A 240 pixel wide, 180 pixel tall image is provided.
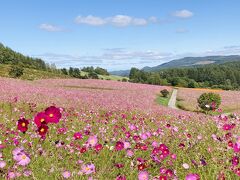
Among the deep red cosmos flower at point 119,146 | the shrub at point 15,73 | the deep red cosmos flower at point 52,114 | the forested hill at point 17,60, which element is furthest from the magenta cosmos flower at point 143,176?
the forested hill at point 17,60

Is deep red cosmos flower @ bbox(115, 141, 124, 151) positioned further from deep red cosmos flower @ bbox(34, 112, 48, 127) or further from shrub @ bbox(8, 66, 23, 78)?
shrub @ bbox(8, 66, 23, 78)

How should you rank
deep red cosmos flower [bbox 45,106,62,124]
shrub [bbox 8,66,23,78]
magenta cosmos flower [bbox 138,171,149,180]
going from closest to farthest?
magenta cosmos flower [bbox 138,171,149,180]
deep red cosmos flower [bbox 45,106,62,124]
shrub [bbox 8,66,23,78]

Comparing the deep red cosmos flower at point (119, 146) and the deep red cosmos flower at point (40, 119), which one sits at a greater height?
the deep red cosmos flower at point (40, 119)

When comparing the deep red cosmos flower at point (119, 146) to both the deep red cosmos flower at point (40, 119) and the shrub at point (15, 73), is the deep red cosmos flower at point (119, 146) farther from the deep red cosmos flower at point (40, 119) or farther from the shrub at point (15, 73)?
the shrub at point (15, 73)

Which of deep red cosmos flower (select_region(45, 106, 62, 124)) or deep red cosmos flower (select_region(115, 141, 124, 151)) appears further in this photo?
deep red cosmos flower (select_region(115, 141, 124, 151))

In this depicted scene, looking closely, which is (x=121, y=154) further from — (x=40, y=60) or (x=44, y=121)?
(x=40, y=60)

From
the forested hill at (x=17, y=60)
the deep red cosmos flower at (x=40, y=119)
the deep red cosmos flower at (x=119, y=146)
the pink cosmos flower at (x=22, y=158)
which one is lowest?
the deep red cosmos flower at (x=119, y=146)

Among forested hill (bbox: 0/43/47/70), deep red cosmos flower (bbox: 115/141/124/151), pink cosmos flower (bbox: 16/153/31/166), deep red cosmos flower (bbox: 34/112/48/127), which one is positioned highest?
forested hill (bbox: 0/43/47/70)

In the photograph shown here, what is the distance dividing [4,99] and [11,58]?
14180 centimetres

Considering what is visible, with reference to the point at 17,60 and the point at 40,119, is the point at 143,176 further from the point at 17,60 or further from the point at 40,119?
the point at 17,60

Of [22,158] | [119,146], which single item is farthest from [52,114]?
[119,146]

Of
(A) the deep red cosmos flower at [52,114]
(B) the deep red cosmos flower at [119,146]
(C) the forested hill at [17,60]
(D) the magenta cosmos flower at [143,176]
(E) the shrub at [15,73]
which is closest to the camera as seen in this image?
(D) the magenta cosmos flower at [143,176]

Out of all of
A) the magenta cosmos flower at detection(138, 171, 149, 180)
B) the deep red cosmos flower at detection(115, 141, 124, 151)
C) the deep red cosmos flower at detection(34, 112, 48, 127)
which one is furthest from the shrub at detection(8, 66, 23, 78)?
the magenta cosmos flower at detection(138, 171, 149, 180)

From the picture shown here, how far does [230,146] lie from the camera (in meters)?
4.70
